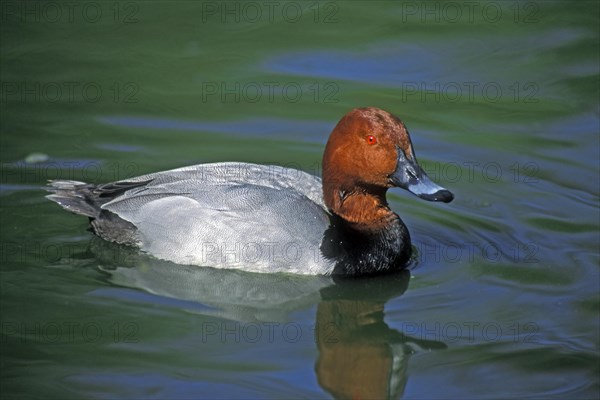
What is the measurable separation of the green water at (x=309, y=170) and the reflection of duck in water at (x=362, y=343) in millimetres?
17

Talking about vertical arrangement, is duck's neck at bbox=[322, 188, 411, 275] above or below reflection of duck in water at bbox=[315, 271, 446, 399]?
above

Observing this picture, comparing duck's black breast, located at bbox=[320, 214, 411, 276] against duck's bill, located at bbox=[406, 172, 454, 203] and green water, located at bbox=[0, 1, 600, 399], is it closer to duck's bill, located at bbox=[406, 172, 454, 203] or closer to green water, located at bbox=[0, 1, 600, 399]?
green water, located at bbox=[0, 1, 600, 399]

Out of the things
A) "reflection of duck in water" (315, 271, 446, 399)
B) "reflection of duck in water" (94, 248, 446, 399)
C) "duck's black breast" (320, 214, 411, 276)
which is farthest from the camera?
"duck's black breast" (320, 214, 411, 276)

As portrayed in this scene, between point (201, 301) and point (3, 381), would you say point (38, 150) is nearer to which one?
point (201, 301)

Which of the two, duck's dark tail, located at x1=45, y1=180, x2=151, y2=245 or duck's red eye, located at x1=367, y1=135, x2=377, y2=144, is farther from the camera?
duck's dark tail, located at x1=45, y1=180, x2=151, y2=245

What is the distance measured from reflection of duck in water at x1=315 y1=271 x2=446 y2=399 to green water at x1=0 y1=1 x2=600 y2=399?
0.02m

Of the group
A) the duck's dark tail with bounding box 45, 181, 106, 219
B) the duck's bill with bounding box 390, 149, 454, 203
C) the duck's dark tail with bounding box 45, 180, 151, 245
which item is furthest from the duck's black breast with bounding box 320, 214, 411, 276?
the duck's dark tail with bounding box 45, 181, 106, 219

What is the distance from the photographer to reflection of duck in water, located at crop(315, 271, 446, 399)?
6262 mm

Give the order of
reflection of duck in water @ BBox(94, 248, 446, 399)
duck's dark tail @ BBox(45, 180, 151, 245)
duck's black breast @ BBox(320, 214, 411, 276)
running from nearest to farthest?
reflection of duck in water @ BBox(94, 248, 446, 399) → duck's black breast @ BBox(320, 214, 411, 276) → duck's dark tail @ BBox(45, 180, 151, 245)

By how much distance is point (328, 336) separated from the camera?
6883mm

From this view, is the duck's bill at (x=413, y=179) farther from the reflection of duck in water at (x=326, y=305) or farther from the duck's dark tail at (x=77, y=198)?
the duck's dark tail at (x=77, y=198)

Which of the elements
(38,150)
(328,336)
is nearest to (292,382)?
(328,336)

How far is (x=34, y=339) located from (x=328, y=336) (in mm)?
1793

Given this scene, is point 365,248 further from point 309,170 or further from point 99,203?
point 99,203
